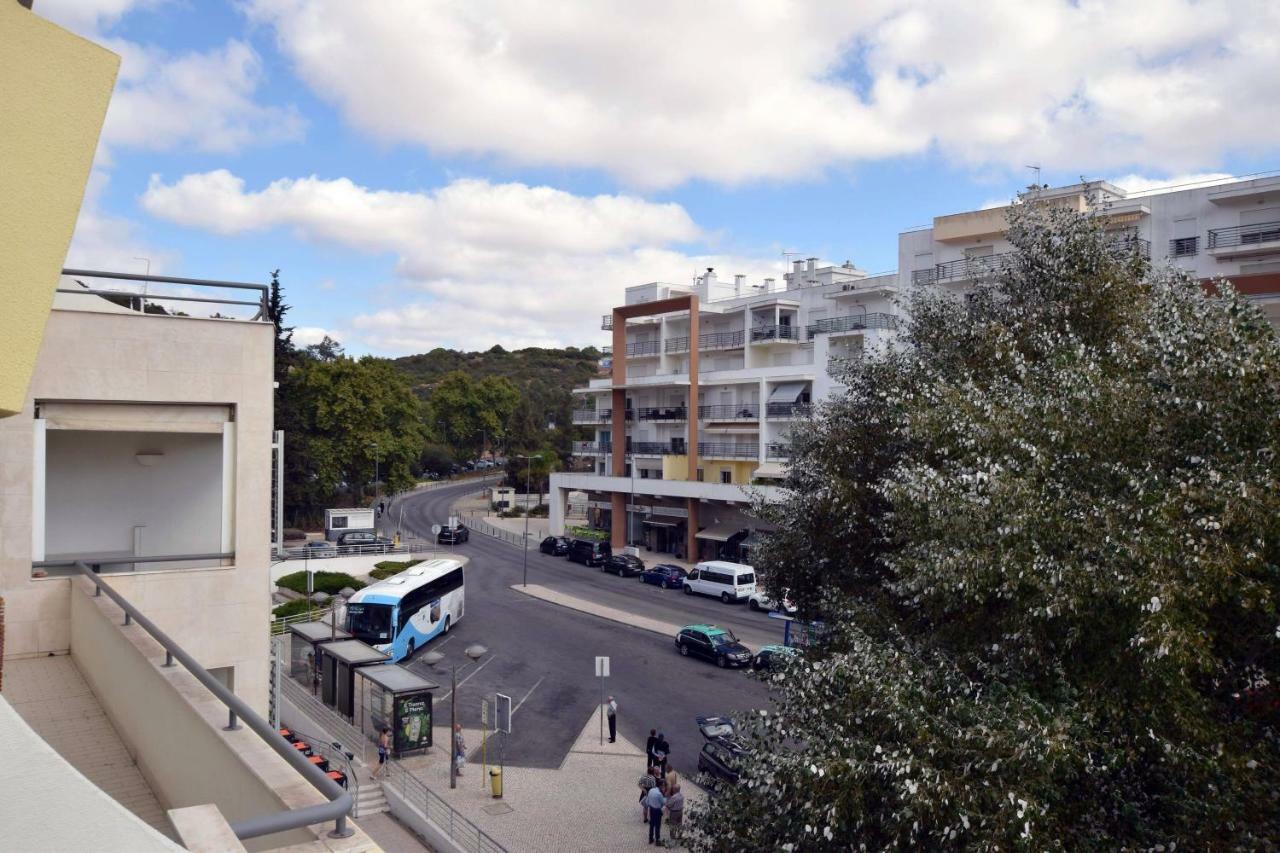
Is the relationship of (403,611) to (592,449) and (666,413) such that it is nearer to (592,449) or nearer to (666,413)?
(666,413)

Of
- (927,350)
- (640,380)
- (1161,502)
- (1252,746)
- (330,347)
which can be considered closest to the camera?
(1252,746)

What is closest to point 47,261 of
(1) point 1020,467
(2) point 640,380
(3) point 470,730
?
(1) point 1020,467

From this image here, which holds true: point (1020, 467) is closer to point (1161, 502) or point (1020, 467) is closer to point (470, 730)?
point (1161, 502)

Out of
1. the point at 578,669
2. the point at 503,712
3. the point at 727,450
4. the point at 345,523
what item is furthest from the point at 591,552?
the point at 503,712

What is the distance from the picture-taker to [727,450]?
50.5m

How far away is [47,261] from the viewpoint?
3.32 metres

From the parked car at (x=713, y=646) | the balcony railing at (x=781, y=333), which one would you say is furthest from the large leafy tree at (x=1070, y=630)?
the balcony railing at (x=781, y=333)

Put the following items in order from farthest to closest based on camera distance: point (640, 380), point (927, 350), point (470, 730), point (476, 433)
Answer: point (476, 433), point (640, 380), point (470, 730), point (927, 350)

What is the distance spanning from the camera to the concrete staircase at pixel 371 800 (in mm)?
17641

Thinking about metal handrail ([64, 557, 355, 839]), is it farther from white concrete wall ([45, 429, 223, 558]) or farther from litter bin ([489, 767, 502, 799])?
litter bin ([489, 767, 502, 799])

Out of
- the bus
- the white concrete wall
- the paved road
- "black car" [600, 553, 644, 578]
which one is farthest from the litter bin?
"black car" [600, 553, 644, 578]

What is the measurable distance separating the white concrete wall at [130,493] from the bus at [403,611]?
47.5ft

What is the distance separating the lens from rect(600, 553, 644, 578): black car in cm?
4534

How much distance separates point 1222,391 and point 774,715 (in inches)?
193
